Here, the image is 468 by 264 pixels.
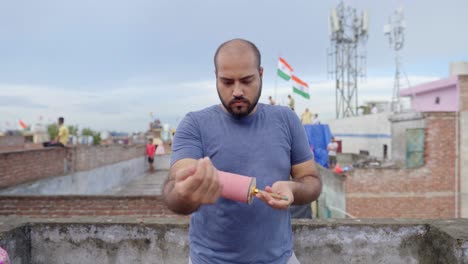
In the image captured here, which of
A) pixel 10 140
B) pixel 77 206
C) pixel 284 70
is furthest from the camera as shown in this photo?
pixel 10 140

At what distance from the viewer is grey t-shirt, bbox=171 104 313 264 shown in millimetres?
1710

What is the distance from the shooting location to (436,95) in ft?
67.8

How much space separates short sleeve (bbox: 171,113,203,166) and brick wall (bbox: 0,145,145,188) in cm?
686

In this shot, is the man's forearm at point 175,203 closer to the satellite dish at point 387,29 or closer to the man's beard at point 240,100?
the man's beard at point 240,100

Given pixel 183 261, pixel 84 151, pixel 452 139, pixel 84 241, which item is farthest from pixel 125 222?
pixel 452 139

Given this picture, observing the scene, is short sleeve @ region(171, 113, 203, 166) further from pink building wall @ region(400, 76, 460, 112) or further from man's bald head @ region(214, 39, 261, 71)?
pink building wall @ region(400, 76, 460, 112)

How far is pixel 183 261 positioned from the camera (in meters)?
2.63

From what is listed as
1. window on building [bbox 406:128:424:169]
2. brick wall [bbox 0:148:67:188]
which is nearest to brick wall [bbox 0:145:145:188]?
brick wall [bbox 0:148:67:188]

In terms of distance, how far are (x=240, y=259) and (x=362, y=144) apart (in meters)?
19.5

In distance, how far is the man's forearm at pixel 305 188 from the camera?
1.76 metres

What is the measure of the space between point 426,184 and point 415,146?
119 cm

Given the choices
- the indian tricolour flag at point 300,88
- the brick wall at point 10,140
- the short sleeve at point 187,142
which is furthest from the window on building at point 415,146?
the brick wall at point 10,140

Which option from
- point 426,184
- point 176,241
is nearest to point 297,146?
point 176,241

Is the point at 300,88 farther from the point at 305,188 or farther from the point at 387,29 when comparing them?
the point at 305,188
